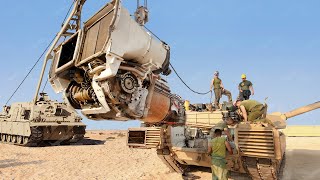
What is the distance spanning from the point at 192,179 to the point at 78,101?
386 cm

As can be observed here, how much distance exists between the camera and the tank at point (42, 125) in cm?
1455

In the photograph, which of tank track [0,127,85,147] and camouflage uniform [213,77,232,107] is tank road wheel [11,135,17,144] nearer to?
tank track [0,127,85,147]

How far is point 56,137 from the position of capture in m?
15.3

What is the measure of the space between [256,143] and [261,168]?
0.62m

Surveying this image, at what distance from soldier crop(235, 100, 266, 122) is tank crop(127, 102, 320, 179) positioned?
0.92ft

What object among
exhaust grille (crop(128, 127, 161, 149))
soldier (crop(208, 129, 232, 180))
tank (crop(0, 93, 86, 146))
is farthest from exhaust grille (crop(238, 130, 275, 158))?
tank (crop(0, 93, 86, 146))

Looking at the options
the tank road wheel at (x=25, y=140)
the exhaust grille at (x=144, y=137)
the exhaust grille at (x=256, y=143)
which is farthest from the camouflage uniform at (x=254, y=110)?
the tank road wheel at (x=25, y=140)

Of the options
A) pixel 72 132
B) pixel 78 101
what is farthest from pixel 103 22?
pixel 72 132

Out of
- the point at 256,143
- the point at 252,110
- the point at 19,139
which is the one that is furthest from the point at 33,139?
the point at 256,143

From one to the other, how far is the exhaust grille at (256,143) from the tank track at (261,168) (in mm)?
365

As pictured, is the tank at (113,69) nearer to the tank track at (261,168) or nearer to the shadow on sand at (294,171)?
the tank track at (261,168)

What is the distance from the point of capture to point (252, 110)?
5.93m

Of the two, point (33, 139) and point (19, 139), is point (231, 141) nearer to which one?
point (33, 139)

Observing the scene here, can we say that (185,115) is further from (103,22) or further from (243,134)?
(103,22)
